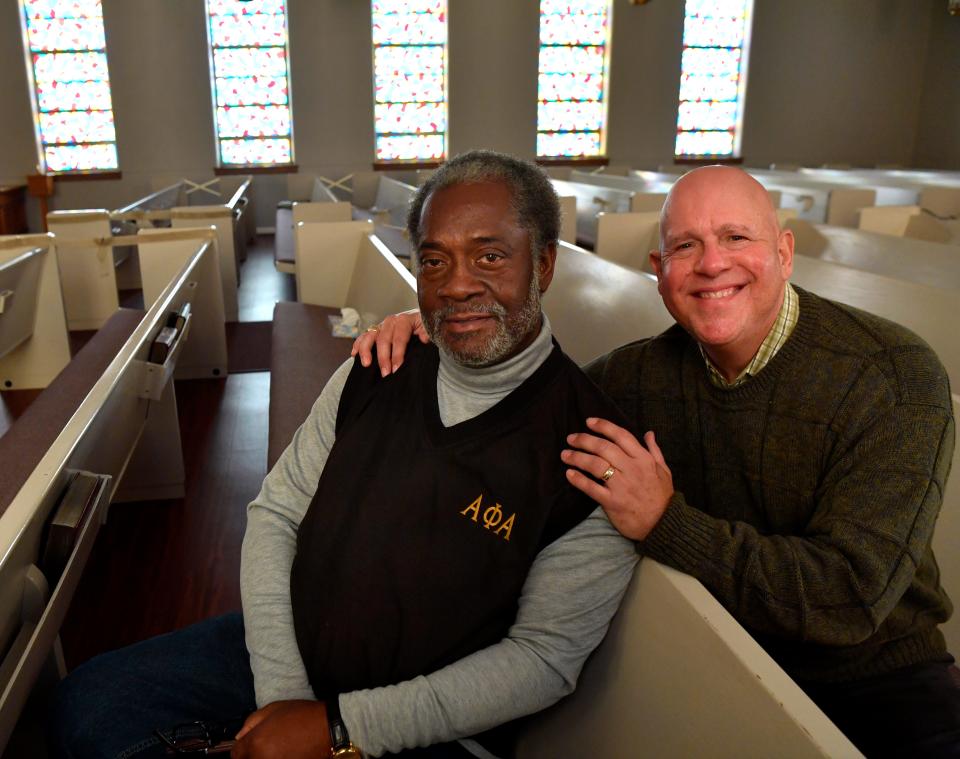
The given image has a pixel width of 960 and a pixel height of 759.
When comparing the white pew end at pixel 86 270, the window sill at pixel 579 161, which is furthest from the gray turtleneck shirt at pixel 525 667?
the window sill at pixel 579 161

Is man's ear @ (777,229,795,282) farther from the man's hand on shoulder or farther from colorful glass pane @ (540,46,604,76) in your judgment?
colorful glass pane @ (540,46,604,76)

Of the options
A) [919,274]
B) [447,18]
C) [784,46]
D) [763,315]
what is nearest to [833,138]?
[784,46]

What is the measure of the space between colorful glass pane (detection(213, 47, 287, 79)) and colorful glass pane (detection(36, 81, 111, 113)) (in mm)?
1540

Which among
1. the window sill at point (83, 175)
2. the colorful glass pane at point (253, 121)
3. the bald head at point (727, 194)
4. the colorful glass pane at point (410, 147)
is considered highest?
the colorful glass pane at point (253, 121)

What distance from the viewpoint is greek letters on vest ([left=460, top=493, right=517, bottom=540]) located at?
1194 millimetres

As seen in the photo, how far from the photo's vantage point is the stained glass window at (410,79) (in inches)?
453

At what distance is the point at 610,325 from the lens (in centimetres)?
279

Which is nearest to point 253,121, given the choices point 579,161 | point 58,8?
point 58,8

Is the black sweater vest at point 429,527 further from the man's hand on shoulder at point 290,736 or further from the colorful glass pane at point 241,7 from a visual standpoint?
the colorful glass pane at point 241,7

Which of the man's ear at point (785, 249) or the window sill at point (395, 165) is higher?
the man's ear at point (785, 249)

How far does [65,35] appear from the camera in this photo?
10.9 metres

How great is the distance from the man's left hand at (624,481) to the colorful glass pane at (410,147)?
1127cm

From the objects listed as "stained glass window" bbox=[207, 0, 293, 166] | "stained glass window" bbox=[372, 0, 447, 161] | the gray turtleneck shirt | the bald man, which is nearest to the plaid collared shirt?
the bald man

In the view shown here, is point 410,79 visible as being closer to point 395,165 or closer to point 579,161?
point 395,165
